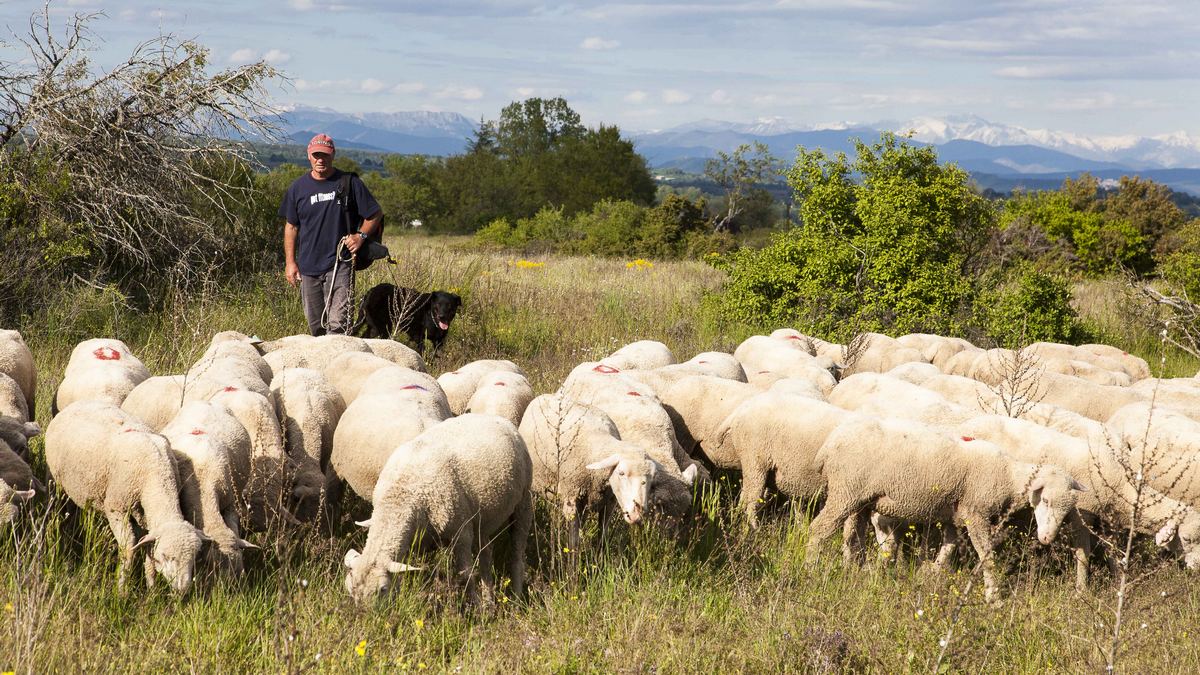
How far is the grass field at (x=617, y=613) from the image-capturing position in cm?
456

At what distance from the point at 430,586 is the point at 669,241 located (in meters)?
29.7

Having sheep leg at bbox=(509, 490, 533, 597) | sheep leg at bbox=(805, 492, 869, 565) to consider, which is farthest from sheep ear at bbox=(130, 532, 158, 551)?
sheep leg at bbox=(805, 492, 869, 565)

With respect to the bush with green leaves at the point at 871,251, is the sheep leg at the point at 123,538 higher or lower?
lower

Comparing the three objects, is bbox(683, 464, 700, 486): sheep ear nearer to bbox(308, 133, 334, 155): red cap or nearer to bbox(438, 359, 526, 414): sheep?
bbox(438, 359, 526, 414): sheep

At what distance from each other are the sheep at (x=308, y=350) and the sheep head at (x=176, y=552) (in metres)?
3.65

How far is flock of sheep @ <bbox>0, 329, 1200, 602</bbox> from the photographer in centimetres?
548

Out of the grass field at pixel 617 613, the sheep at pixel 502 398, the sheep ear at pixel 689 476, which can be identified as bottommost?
the grass field at pixel 617 613

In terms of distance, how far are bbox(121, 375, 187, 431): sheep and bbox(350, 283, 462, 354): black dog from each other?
4.68 metres

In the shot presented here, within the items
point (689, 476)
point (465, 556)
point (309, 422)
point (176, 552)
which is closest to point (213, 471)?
point (176, 552)

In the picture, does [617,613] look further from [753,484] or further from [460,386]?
[460,386]

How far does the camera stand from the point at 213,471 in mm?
5719

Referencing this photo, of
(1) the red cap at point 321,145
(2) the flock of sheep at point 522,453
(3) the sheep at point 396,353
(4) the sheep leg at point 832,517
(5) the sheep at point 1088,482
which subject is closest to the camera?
(2) the flock of sheep at point 522,453

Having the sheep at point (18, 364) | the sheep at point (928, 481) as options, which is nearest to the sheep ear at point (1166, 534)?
the sheep at point (928, 481)

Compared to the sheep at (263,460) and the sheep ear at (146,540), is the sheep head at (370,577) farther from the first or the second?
the sheep ear at (146,540)
